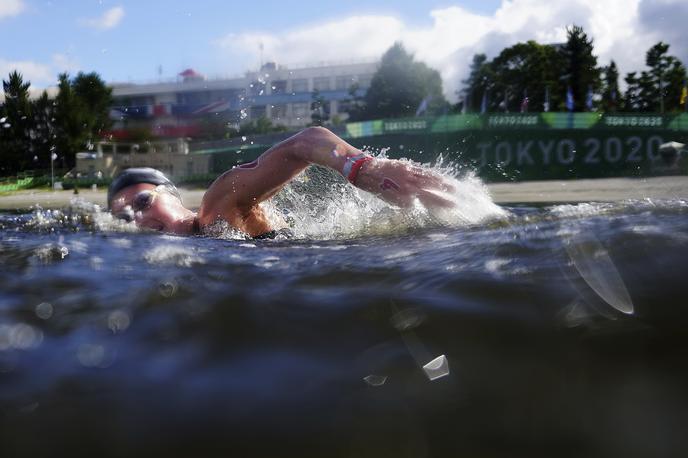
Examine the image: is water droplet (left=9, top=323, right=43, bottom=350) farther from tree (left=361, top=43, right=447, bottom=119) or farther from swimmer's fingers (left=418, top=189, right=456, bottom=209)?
tree (left=361, top=43, right=447, bottom=119)

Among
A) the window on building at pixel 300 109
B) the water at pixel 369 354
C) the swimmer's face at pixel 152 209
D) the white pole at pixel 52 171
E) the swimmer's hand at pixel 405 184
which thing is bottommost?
the white pole at pixel 52 171

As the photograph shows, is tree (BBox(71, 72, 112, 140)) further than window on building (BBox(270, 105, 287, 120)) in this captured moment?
No

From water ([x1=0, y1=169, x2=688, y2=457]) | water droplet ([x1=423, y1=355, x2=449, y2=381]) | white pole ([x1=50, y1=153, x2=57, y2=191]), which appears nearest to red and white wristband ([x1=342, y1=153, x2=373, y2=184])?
water ([x1=0, y1=169, x2=688, y2=457])

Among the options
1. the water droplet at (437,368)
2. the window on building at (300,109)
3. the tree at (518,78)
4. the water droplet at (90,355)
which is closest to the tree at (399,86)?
the tree at (518,78)

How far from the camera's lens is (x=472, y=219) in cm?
284

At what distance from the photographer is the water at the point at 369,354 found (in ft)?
2.64

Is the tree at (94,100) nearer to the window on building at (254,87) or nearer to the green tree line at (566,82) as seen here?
the window on building at (254,87)

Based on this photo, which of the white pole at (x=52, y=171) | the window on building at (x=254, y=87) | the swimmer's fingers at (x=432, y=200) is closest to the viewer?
the swimmer's fingers at (x=432, y=200)

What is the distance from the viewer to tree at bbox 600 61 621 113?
37719 millimetres

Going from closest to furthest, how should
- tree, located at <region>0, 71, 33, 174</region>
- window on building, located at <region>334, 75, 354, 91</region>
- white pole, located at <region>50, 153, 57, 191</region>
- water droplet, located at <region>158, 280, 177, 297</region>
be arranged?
water droplet, located at <region>158, 280, 177, 297</region>
tree, located at <region>0, 71, 33, 174</region>
white pole, located at <region>50, 153, 57, 191</region>
window on building, located at <region>334, 75, 354, 91</region>

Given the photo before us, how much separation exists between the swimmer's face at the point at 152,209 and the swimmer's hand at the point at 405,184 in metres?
1.56

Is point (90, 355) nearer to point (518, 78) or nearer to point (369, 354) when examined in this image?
point (369, 354)

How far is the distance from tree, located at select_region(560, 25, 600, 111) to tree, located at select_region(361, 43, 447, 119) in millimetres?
10383

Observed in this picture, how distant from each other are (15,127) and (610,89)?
3671cm
